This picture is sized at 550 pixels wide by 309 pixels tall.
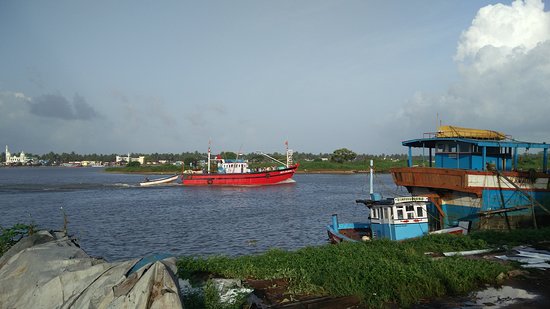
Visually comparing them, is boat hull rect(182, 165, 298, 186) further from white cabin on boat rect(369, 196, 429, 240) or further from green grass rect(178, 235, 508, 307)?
green grass rect(178, 235, 508, 307)

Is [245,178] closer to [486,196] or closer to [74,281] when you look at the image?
[486,196]

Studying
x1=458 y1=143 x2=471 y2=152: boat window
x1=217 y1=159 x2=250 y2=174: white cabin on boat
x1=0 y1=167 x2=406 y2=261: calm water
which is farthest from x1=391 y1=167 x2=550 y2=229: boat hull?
x1=217 y1=159 x2=250 y2=174: white cabin on boat

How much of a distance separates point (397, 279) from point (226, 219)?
930 inches

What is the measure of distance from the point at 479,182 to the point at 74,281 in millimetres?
19535

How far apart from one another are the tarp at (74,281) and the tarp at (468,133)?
69.4ft

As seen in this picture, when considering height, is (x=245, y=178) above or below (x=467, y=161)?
below

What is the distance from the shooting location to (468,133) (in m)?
24.6

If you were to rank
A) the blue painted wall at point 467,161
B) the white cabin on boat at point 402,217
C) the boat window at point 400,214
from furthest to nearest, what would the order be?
the blue painted wall at point 467,161, the boat window at point 400,214, the white cabin on boat at point 402,217

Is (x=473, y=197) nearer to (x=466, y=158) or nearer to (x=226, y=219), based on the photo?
(x=466, y=158)

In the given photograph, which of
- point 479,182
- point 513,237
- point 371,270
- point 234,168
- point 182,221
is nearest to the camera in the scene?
point 371,270

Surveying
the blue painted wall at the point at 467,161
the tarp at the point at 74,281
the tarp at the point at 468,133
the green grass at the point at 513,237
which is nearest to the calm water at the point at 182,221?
the blue painted wall at the point at 467,161

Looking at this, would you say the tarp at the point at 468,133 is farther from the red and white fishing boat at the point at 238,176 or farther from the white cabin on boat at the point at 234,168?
the white cabin on boat at the point at 234,168

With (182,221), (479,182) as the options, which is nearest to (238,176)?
(182,221)

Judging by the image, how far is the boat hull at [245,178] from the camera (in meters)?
68.6
